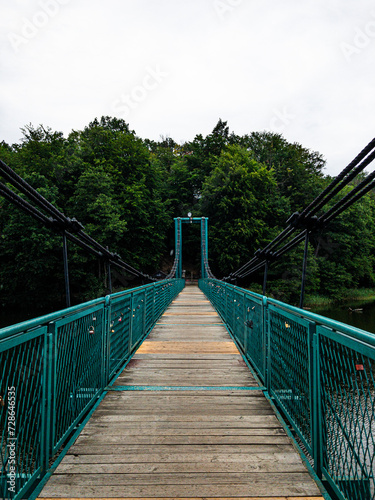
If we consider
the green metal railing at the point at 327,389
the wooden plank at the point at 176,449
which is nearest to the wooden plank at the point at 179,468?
the wooden plank at the point at 176,449

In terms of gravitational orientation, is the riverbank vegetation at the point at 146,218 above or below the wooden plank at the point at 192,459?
above

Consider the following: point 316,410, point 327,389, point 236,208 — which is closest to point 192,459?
point 316,410

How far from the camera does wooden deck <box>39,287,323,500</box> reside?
1.56m

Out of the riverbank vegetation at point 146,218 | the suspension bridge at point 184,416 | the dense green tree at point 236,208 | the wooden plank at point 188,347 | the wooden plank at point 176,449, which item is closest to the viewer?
the suspension bridge at point 184,416

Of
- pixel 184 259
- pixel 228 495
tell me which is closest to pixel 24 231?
pixel 184 259

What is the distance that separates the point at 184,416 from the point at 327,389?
1136 mm

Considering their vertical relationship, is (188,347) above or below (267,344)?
below

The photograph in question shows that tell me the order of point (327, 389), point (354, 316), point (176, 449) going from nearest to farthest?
1. point (327, 389)
2. point (176, 449)
3. point (354, 316)

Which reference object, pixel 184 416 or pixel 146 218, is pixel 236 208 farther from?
pixel 184 416

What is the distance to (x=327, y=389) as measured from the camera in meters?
1.69

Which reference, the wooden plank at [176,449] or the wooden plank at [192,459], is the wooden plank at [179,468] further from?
the wooden plank at [176,449]

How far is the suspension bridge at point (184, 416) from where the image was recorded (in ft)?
4.84

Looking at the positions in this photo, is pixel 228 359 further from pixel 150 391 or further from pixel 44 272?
pixel 44 272

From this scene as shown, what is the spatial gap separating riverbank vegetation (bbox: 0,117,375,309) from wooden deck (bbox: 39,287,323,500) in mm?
16560
